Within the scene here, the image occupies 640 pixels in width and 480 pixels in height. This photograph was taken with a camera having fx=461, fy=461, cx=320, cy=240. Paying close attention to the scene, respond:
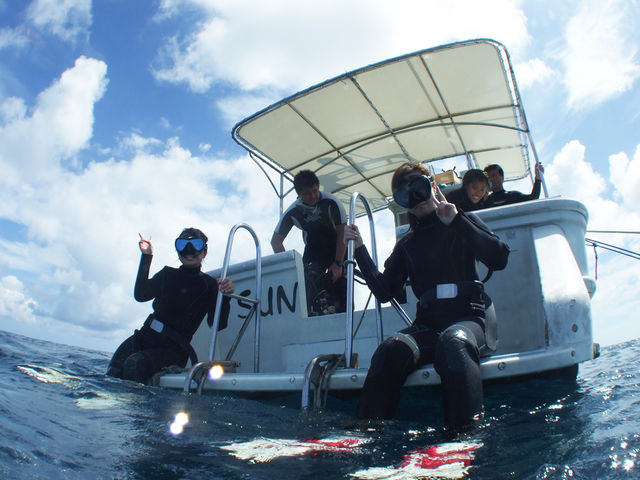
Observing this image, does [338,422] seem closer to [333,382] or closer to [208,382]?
[333,382]

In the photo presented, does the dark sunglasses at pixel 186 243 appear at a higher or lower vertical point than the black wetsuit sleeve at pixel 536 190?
lower

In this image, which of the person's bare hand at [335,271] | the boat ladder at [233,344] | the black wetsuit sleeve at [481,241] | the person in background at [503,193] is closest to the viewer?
the black wetsuit sleeve at [481,241]

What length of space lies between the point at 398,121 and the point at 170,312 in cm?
376

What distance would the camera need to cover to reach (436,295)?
2223 millimetres

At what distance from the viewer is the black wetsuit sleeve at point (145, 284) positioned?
3.44m

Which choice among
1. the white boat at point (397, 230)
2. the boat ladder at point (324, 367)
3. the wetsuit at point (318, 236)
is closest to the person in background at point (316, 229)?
the wetsuit at point (318, 236)

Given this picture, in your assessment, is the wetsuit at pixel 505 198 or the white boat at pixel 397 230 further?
the wetsuit at pixel 505 198

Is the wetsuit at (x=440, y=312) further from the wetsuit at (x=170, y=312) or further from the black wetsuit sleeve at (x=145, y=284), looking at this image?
the black wetsuit sleeve at (x=145, y=284)

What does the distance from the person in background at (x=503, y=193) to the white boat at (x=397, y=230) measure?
23.4 inches

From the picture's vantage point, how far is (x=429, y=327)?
7.35ft

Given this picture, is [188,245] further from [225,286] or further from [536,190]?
[536,190]

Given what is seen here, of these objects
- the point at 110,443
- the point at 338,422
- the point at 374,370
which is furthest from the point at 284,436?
the point at 110,443

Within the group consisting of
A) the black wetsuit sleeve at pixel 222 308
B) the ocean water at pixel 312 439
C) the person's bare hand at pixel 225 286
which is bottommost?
the ocean water at pixel 312 439

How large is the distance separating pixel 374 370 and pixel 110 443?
108 centimetres
